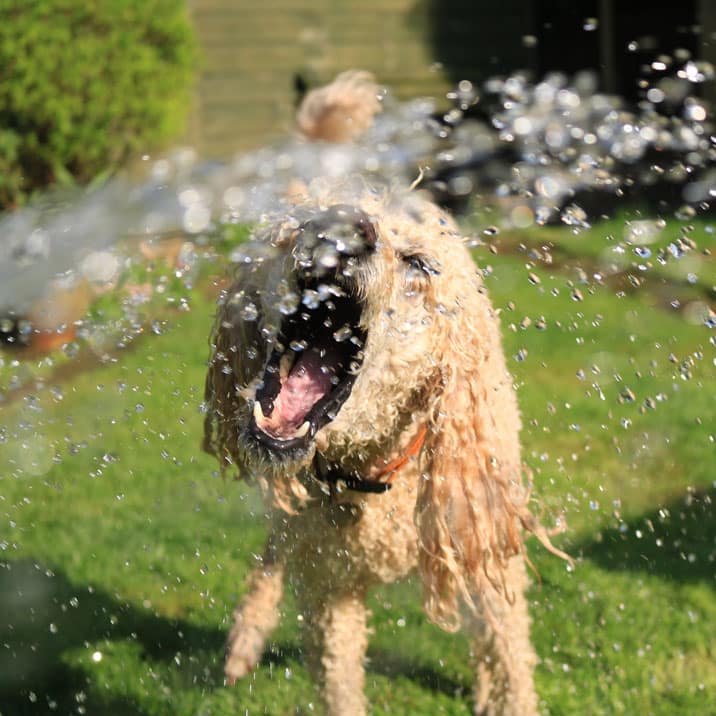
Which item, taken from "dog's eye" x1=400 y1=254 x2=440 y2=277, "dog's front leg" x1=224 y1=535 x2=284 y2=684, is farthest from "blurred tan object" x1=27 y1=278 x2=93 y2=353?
"dog's eye" x1=400 y1=254 x2=440 y2=277

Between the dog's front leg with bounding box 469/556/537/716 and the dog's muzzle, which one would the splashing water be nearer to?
the dog's muzzle

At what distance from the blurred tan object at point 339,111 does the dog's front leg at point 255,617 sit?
1755 mm

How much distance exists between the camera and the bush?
6.23m

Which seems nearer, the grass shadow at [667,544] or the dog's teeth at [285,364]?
the dog's teeth at [285,364]

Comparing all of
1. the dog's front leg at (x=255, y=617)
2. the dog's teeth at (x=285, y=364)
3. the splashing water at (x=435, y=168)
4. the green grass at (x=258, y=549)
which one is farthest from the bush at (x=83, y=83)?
the dog's teeth at (x=285, y=364)

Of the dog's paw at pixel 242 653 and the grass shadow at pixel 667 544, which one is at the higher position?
the dog's paw at pixel 242 653

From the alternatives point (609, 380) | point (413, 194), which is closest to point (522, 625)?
point (413, 194)

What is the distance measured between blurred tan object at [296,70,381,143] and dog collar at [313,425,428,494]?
191 centimetres

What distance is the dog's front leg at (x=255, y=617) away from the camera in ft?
9.98

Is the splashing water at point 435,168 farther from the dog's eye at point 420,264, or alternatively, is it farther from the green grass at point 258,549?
the green grass at point 258,549

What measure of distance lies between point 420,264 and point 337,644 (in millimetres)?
1146

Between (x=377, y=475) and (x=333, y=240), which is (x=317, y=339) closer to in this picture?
(x=333, y=240)

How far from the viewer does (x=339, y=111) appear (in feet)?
12.5

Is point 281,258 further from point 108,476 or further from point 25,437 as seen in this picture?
point 25,437
